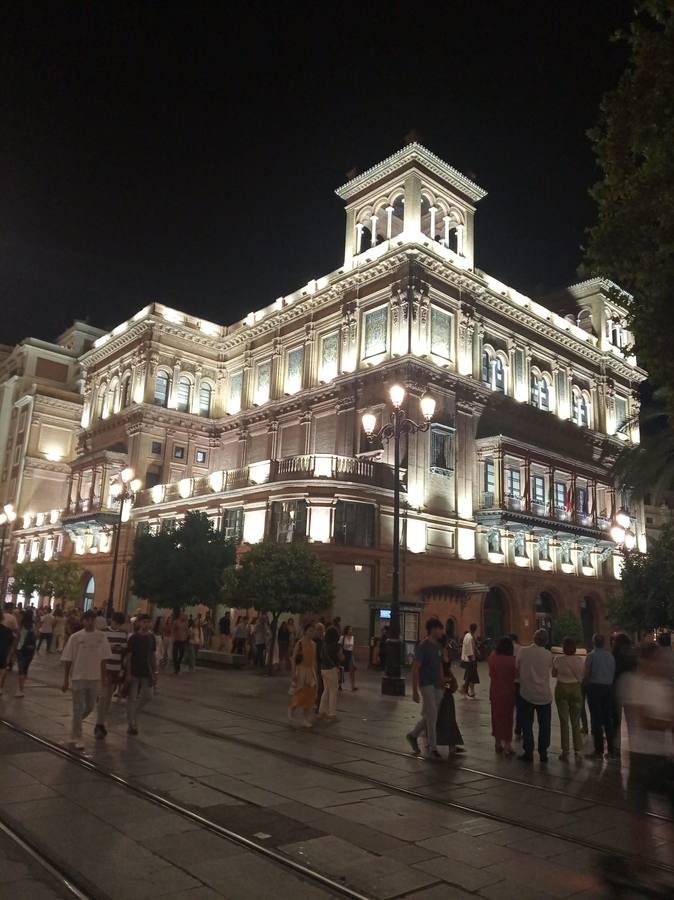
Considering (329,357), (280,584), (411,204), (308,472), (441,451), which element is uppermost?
(411,204)

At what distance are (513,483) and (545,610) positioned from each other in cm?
781

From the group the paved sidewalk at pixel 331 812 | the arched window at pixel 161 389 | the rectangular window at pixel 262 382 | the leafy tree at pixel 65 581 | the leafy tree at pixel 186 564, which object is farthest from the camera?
the arched window at pixel 161 389

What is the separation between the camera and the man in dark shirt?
10.9 meters

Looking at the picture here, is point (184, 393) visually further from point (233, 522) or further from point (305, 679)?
point (305, 679)

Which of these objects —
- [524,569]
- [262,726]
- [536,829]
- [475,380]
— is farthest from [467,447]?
[536,829]

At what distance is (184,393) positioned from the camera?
46.5 m

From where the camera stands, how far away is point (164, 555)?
28.2 m

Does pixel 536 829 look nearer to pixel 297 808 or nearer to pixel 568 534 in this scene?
pixel 297 808

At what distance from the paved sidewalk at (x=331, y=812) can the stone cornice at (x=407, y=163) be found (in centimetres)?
3346

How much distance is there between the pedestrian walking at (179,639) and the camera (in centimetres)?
2123

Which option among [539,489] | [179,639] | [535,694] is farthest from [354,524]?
[535,694]

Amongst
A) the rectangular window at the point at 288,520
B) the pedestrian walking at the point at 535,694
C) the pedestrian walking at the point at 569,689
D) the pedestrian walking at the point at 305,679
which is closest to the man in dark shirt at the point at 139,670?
the pedestrian walking at the point at 305,679

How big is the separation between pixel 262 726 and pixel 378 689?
7.82m

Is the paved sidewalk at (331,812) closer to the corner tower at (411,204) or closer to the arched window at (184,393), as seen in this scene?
the corner tower at (411,204)
